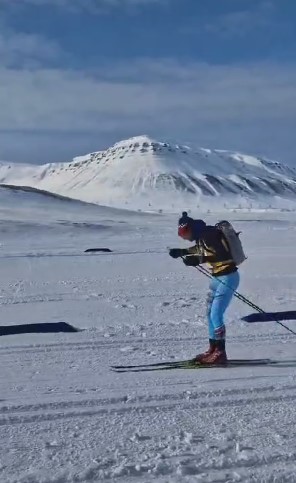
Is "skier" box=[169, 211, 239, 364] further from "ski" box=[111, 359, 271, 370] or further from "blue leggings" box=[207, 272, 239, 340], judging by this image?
"ski" box=[111, 359, 271, 370]

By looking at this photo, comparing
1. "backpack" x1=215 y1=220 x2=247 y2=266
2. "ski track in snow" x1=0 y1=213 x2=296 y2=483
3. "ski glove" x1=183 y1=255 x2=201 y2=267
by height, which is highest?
"backpack" x1=215 y1=220 x2=247 y2=266

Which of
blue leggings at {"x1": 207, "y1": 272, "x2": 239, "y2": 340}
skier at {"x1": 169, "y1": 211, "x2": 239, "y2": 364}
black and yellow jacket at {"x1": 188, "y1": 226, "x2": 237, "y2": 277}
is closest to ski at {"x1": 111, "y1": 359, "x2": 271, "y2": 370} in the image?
skier at {"x1": 169, "y1": 211, "x2": 239, "y2": 364}

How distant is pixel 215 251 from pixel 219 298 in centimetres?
55

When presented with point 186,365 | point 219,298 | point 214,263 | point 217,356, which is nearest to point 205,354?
point 217,356

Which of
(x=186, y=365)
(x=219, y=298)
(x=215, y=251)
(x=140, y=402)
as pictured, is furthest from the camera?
(x=219, y=298)

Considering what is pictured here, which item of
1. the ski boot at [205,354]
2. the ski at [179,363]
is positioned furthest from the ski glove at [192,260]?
the ski at [179,363]

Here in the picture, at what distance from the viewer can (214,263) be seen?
8.04 m

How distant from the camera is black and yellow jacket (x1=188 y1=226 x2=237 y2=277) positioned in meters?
7.94

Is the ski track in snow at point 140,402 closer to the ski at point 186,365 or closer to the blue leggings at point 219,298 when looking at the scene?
the ski at point 186,365

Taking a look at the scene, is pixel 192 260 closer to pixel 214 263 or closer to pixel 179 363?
pixel 214 263

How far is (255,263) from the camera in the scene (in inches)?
881

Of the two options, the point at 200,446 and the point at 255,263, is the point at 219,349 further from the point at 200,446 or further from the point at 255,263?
the point at 255,263

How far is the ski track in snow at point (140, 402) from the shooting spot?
16.0 ft

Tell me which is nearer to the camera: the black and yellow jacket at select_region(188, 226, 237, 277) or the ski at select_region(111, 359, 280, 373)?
the ski at select_region(111, 359, 280, 373)
